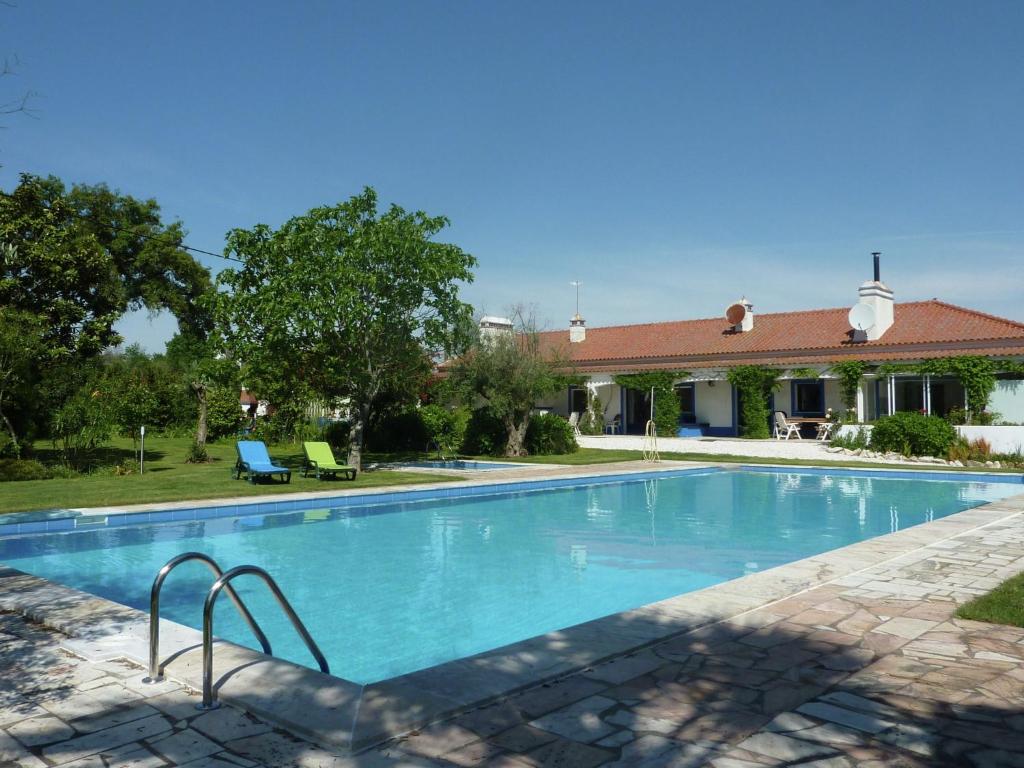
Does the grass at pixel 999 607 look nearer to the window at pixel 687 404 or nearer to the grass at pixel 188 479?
the grass at pixel 188 479

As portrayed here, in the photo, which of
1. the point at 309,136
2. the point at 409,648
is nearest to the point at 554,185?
the point at 309,136

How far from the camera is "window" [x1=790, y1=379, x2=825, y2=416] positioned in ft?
94.1

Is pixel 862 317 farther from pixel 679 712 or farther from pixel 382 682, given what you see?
pixel 382 682

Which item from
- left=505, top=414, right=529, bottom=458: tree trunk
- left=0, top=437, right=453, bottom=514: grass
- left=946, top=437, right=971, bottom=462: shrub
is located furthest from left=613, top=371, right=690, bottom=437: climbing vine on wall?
left=0, top=437, right=453, bottom=514: grass

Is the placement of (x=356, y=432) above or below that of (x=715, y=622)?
above

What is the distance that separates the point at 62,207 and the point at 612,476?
15.9m

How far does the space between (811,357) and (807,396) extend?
5.46ft

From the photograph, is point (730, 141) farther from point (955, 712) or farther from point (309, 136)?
point (955, 712)

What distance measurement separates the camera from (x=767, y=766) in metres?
3.30

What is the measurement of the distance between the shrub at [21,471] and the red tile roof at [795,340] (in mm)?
16166

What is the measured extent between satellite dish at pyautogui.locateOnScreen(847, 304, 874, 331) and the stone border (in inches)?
905

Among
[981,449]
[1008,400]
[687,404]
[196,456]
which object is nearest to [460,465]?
[196,456]

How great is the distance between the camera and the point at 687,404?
31828mm

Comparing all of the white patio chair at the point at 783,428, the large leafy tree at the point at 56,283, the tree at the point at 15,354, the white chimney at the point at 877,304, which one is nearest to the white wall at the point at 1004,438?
the white patio chair at the point at 783,428
